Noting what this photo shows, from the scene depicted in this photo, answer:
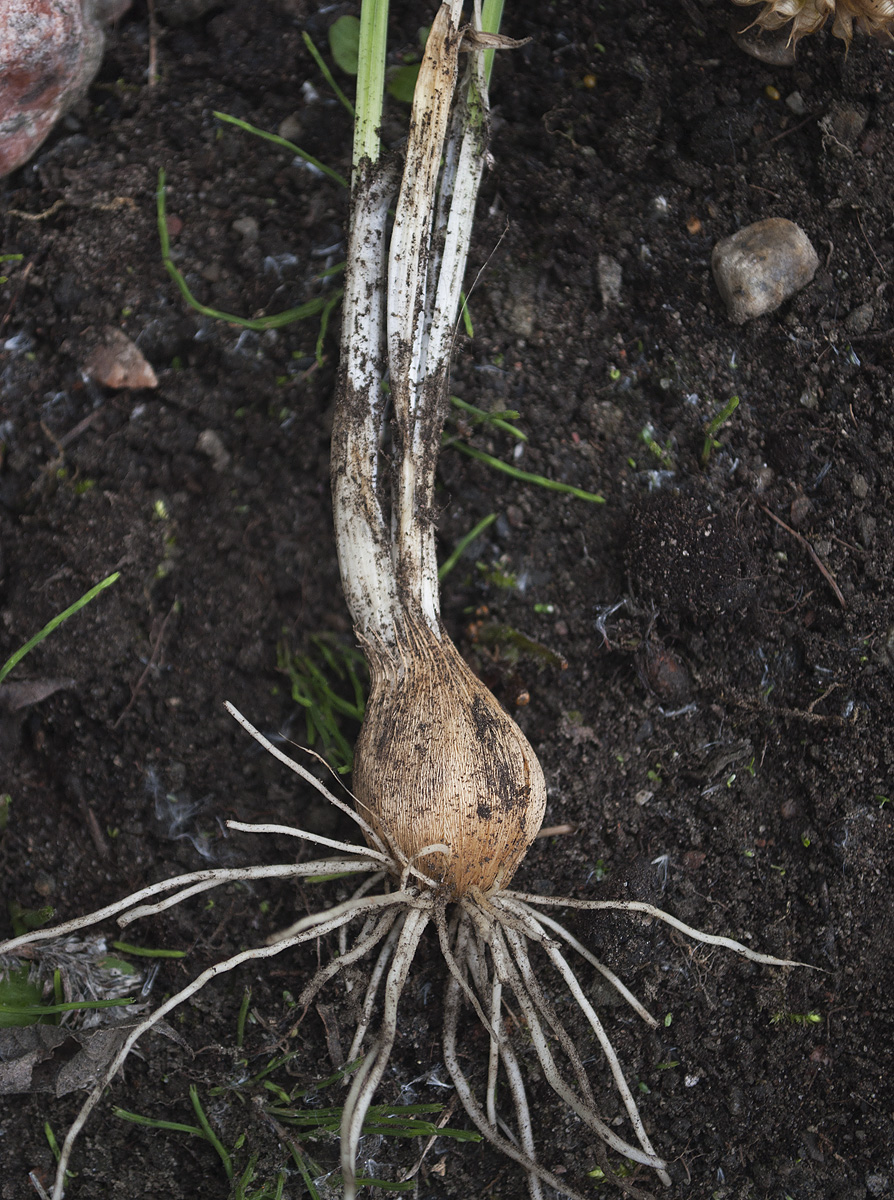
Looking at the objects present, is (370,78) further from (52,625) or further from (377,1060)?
(377,1060)

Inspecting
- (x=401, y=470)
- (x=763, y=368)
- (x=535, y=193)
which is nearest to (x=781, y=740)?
A: (x=763, y=368)

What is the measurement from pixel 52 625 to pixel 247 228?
0.90 metres

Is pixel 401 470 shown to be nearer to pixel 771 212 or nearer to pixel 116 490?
pixel 116 490

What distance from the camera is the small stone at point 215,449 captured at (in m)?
1.70

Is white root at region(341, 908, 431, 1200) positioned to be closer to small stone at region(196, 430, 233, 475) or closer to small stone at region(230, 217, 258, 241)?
small stone at region(196, 430, 233, 475)

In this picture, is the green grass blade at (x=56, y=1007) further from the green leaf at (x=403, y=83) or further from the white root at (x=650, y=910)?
the green leaf at (x=403, y=83)

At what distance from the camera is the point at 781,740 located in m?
1.63

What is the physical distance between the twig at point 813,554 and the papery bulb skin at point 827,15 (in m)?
0.88

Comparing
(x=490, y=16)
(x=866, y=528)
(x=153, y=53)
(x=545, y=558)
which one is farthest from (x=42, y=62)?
(x=866, y=528)

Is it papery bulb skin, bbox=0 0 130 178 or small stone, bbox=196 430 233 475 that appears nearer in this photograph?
papery bulb skin, bbox=0 0 130 178

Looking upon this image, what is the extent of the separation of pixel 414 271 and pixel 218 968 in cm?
122

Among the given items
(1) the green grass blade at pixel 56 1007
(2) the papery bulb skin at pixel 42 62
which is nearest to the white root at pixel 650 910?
(1) the green grass blade at pixel 56 1007

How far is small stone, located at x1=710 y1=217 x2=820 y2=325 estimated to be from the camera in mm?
1661

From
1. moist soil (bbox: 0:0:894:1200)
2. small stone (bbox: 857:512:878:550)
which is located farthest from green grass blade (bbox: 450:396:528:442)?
small stone (bbox: 857:512:878:550)
